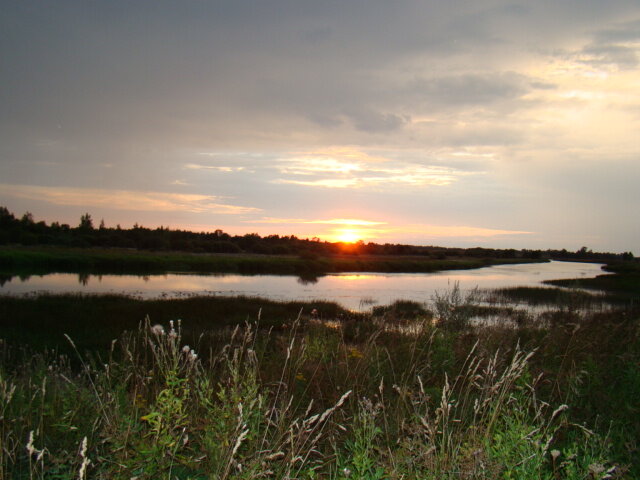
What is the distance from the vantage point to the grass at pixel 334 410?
311 cm

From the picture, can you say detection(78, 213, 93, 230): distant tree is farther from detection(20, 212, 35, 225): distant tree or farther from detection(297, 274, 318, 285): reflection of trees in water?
detection(297, 274, 318, 285): reflection of trees in water

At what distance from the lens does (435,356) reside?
23.0 ft

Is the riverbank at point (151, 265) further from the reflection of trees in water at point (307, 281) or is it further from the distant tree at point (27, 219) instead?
the distant tree at point (27, 219)

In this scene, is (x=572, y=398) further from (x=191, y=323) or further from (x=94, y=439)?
(x=191, y=323)

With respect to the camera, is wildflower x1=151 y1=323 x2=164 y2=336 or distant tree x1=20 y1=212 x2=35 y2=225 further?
distant tree x1=20 y1=212 x2=35 y2=225

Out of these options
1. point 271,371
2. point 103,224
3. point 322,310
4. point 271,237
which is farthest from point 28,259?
point 271,237

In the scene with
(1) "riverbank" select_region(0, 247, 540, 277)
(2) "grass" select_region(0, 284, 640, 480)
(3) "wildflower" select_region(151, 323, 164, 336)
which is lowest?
(1) "riverbank" select_region(0, 247, 540, 277)

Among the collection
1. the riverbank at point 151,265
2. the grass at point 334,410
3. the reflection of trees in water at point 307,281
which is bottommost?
the reflection of trees in water at point 307,281

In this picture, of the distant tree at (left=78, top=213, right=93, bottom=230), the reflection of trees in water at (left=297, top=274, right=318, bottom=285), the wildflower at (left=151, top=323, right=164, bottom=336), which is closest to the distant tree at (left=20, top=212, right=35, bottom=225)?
the distant tree at (left=78, top=213, right=93, bottom=230)

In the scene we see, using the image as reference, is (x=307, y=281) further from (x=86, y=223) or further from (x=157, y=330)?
(x=86, y=223)

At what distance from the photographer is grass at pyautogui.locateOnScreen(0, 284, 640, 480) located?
10.2 ft

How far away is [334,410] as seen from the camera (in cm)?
444

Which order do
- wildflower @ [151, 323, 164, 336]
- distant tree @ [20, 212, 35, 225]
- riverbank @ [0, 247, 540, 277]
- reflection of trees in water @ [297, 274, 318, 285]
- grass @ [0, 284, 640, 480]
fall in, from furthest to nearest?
distant tree @ [20, 212, 35, 225]
riverbank @ [0, 247, 540, 277]
reflection of trees in water @ [297, 274, 318, 285]
wildflower @ [151, 323, 164, 336]
grass @ [0, 284, 640, 480]

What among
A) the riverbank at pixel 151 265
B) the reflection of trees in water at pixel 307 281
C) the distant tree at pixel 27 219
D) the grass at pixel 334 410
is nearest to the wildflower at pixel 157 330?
the grass at pixel 334 410
